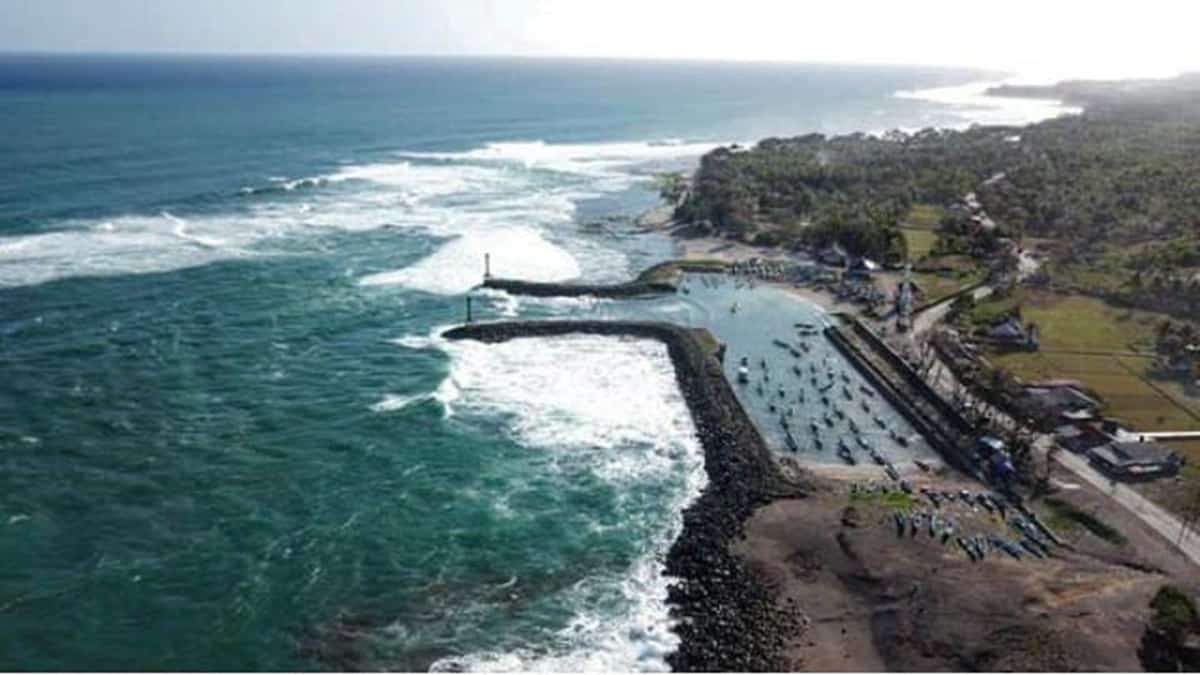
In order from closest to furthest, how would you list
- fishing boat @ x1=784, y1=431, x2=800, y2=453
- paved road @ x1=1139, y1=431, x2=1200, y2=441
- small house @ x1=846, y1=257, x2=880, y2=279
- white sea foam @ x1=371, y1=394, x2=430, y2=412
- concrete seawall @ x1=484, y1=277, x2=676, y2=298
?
paved road @ x1=1139, y1=431, x2=1200, y2=441
fishing boat @ x1=784, y1=431, x2=800, y2=453
white sea foam @ x1=371, y1=394, x2=430, y2=412
concrete seawall @ x1=484, y1=277, x2=676, y2=298
small house @ x1=846, y1=257, x2=880, y2=279

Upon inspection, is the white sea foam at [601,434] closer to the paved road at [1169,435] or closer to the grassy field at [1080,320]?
the paved road at [1169,435]

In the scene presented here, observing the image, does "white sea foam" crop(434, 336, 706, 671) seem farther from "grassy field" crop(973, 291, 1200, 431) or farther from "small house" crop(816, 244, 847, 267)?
"small house" crop(816, 244, 847, 267)

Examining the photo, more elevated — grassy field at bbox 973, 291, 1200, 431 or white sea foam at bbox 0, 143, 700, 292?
white sea foam at bbox 0, 143, 700, 292

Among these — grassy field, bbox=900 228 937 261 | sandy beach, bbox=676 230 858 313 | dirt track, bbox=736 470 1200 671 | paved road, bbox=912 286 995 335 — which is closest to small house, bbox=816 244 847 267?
sandy beach, bbox=676 230 858 313

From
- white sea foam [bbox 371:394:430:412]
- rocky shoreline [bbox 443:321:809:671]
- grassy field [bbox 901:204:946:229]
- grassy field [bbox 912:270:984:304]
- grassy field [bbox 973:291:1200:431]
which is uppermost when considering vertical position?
grassy field [bbox 901:204:946:229]

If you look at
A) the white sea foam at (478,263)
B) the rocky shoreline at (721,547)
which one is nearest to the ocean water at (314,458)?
the white sea foam at (478,263)

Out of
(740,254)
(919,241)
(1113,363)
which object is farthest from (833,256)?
(1113,363)

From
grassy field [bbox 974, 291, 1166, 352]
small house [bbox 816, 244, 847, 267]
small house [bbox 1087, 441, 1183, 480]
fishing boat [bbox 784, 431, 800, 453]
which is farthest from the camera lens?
small house [bbox 816, 244, 847, 267]

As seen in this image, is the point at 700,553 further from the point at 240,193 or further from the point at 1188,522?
the point at 240,193
